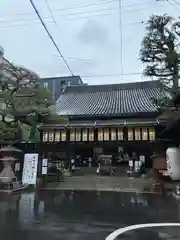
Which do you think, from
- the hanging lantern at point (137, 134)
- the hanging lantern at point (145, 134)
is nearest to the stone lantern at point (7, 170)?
the hanging lantern at point (137, 134)

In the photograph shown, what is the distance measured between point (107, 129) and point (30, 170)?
983cm

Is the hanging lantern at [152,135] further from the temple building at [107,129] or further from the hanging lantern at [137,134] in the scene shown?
the hanging lantern at [137,134]

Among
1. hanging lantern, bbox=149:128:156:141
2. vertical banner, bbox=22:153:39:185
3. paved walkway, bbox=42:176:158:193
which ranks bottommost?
paved walkway, bbox=42:176:158:193

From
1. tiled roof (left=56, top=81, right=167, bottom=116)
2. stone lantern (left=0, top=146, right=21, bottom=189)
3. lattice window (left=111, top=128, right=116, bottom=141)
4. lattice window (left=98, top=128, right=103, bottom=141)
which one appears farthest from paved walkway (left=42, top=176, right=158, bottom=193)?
tiled roof (left=56, top=81, right=167, bottom=116)

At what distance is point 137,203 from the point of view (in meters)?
11.1

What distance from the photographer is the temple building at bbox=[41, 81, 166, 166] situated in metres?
24.5

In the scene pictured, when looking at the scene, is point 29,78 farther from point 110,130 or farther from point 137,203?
point 137,203

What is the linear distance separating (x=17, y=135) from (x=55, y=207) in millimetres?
13627

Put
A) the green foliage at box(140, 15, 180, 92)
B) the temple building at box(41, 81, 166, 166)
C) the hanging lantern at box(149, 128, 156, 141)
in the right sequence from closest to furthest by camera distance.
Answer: the green foliage at box(140, 15, 180, 92) → the hanging lantern at box(149, 128, 156, 141) → the temple building at box(41, 81, 166, 166)

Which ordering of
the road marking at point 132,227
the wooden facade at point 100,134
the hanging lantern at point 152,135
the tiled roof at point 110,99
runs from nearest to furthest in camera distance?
the road marking at point 132,227
the hanging lantern at point 152,135
the wooden facade at point 100,134
the tiled roof at point 110,99

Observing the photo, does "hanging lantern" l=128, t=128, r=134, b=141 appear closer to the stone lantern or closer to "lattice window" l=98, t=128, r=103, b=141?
"lattice window" l=98, t=128, r=103, b=141

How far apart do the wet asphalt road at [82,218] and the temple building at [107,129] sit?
12.9 m

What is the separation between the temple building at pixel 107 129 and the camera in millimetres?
24516

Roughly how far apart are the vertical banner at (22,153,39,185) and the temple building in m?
8.36
